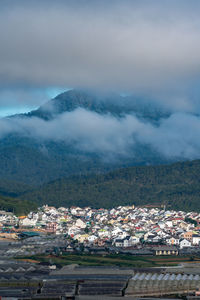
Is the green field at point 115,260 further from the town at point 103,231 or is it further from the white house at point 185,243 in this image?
the white house at point 185,243

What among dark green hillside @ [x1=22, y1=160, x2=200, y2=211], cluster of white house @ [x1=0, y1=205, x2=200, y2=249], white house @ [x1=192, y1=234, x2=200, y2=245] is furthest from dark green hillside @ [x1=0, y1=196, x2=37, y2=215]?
white house @ [x1=192, y1=234, x2=200, y2=245]

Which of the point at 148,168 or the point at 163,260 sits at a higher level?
the point at 148,168

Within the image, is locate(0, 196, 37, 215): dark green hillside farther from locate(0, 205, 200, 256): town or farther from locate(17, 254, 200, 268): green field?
locate(17, 254, 200, 268): green field

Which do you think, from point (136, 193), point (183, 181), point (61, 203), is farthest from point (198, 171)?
point (61, 203)

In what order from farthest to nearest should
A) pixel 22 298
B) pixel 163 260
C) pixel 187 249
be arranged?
pixel 187 249 < pixel 163 260 < pixel 22 298

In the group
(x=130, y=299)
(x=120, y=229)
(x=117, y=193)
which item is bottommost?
(x=130, y=299)

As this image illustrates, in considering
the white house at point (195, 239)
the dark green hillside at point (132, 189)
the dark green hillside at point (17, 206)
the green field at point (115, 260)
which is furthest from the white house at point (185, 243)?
the dark green hillside at point (132, 189)

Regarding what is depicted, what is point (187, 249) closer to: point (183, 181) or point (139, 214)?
point (139, 214)
